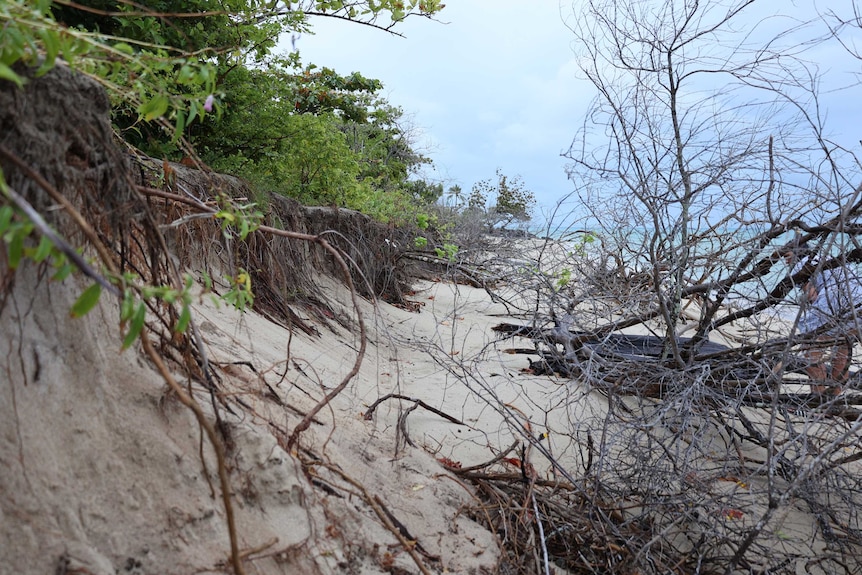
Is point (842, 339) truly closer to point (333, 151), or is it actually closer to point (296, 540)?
point (296, 540)

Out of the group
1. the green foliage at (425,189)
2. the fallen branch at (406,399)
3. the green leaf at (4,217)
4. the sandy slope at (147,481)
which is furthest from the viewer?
the green foliage at (425,189)

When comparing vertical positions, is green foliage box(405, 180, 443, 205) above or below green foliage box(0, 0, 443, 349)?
above

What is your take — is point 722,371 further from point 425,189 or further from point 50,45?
point 425,189

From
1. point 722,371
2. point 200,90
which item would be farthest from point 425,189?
point 722,371

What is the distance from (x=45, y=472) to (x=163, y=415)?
0.38 m

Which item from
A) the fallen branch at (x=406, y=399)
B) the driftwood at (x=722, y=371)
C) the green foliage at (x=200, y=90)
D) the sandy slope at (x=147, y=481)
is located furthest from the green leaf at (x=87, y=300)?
the driftwood at (x=722, y=371)

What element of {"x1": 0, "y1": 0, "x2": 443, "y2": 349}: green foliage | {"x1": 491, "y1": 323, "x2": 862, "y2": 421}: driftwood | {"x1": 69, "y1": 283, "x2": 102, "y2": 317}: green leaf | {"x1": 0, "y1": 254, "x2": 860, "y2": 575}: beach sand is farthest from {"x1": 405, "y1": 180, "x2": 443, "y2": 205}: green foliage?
{"x1": 69, "y1": 283, "x2": 102, "y2": 317}: green leaf

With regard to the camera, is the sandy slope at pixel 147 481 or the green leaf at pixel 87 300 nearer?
the green leaf at pixel 87 300

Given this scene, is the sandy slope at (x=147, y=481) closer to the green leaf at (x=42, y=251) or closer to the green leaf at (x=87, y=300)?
the green leaf at (x=87, y=300)

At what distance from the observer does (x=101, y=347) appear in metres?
1.68

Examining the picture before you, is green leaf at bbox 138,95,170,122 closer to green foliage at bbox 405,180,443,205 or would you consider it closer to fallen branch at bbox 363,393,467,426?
fallen branch at bbox 363,393,467,426

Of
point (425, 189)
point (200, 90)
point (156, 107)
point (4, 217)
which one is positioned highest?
point (425, 189)

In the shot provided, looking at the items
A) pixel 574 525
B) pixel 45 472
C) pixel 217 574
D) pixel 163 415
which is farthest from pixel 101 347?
pixel 574 525

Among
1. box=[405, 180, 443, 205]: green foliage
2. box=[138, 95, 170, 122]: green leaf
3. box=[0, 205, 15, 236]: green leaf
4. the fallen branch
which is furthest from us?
box=[405, 180, 443, 205]: green foliage
